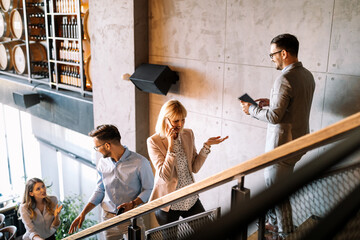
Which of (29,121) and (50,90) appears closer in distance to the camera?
(50,90)

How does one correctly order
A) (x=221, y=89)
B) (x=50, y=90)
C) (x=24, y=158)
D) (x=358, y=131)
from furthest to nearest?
(x=24, y=158), (x=50, y=90), (x=221, y=89), (x=358, y=131)

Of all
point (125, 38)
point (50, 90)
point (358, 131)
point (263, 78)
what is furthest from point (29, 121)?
point (358, 131)

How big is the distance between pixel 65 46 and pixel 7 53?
7.78 ft

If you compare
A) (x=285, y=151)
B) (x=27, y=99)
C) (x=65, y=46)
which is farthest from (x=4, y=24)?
(x=285, y=151)

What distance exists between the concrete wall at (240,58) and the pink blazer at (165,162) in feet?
1.73

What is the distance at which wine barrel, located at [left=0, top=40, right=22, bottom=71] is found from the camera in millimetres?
7828

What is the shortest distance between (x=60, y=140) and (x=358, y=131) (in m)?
7.66

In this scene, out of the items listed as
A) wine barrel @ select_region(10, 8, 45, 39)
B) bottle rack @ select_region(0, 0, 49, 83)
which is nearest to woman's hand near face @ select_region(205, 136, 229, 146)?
bottle rack @ select_region(0, 0, 49, 83)

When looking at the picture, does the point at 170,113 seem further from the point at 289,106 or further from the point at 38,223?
the point at 38,223

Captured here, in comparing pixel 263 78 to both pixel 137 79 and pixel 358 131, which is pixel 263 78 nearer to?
pixel 137 79

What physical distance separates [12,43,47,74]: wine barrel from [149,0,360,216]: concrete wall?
3826 millimetres

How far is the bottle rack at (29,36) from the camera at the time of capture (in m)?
7.02

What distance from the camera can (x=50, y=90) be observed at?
657 cm

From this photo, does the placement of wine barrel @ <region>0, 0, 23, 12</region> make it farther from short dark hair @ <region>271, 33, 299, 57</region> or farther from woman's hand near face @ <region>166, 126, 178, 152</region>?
short dark hair @ <region>271, 33, 299, 57</region>
